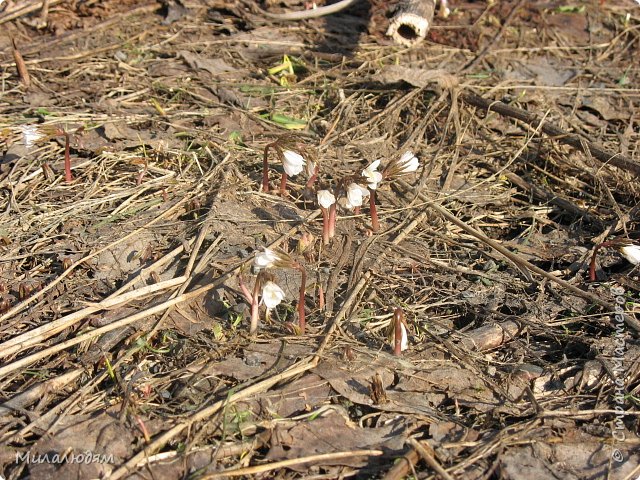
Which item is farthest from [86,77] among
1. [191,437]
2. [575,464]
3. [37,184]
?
[575,464]

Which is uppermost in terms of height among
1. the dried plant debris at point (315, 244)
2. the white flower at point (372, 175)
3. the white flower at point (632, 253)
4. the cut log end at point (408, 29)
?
the cut log end at point (408, 29)

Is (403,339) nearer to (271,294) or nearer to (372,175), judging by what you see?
(271,294)

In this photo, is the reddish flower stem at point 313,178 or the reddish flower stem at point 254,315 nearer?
the reddish flower stem at point 254,315

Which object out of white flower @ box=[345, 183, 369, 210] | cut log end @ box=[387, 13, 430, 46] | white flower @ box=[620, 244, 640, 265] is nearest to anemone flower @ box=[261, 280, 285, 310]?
white flower @ box=[345, 183, 369, 210]

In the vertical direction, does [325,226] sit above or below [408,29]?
below

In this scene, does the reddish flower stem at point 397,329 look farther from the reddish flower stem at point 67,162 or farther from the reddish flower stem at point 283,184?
the reddish flower stem at point 67,162

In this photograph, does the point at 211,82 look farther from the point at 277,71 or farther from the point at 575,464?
the point at 575,464

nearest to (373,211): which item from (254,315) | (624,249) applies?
→ (254,315)

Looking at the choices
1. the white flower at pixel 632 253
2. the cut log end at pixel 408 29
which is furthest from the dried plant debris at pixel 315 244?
the cut log end at pixel 408 29
